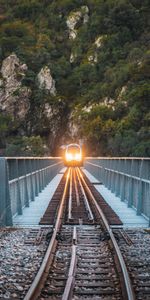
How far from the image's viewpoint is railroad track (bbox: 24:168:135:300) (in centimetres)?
766

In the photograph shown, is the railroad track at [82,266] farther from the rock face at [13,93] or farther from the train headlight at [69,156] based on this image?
the rock face at [13,93]

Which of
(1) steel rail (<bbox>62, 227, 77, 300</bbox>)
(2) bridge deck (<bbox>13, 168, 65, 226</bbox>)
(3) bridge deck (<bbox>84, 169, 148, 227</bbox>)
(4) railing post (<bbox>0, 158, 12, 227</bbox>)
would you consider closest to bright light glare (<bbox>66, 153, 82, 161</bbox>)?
(3) bridge deck (<bbox>84, 169, 148, 227</bbox>)

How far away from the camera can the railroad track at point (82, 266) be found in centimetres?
766

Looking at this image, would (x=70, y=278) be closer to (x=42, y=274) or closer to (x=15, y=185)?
(x=42, y=274)

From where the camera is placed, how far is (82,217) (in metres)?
16.4

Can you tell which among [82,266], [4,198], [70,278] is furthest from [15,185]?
[70,278]

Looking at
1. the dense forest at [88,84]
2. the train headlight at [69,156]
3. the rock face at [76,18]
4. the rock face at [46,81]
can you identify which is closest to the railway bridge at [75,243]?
the train headlight at [69,156]

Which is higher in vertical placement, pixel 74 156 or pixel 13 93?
pixel 13 93

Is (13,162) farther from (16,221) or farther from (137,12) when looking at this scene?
(137,12)

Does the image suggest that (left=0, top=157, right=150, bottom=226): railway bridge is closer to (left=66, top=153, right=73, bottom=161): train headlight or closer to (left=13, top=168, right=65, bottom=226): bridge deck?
(left=13, top=168, right=65, bottom=226): bridge deck

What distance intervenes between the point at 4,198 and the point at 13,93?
128197 millimetres

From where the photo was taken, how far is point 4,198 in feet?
47.4

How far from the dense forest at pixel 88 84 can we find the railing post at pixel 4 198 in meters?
72.9

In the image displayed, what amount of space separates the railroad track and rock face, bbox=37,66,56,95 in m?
135
